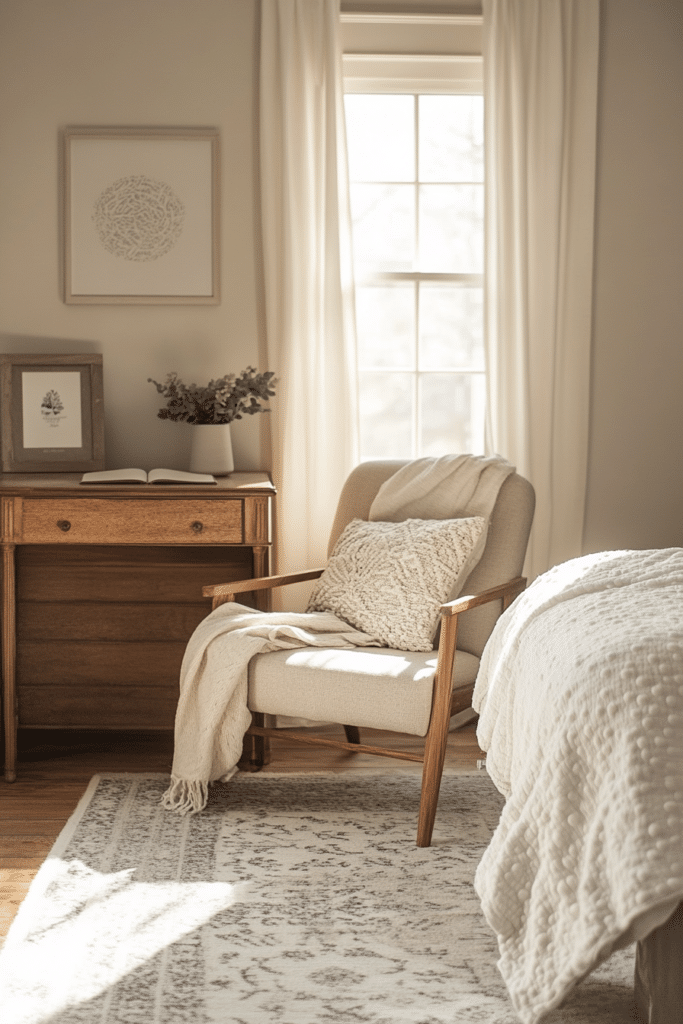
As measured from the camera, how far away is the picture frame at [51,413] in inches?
141

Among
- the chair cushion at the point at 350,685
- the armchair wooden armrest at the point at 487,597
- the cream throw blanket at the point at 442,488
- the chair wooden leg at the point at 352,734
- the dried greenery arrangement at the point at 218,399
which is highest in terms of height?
the dried greenery arrangement at the point at 218,399

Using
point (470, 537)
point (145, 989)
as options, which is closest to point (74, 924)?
point (145, 989)

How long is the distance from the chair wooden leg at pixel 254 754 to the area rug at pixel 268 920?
0.57ft

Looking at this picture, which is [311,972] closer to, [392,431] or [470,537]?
[470,537]

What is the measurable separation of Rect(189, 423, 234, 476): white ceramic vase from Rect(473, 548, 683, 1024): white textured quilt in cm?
177

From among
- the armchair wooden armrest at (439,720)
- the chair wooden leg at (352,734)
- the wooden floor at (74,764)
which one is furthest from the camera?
the chair wooden leg at (352,734)

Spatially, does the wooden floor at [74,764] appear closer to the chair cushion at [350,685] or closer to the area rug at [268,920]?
the area rug at [268,920]

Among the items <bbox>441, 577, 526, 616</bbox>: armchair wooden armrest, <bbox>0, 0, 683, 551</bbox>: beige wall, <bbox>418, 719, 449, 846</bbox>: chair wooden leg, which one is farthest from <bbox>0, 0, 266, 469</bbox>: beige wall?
<bbox>418, 719, 449, 846</bbox>: chair wooden leg

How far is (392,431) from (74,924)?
2.17 m

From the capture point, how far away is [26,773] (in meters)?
3.27

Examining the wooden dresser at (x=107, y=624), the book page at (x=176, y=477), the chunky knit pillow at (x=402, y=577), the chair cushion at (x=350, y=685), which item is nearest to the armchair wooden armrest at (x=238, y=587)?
the chunky knit pillow at (x=402, y=577)

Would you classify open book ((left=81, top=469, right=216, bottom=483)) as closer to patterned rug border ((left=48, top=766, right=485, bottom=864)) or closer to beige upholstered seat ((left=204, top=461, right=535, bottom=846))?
beige upholstered seat ((left=204, top=461, right=535, bottom=846))

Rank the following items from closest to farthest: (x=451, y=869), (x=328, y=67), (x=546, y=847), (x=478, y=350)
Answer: (x=546, y=847) < (x=451, y=869) < (x=328, y=67) < (x=478, y=350)

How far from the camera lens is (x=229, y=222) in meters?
3.71
